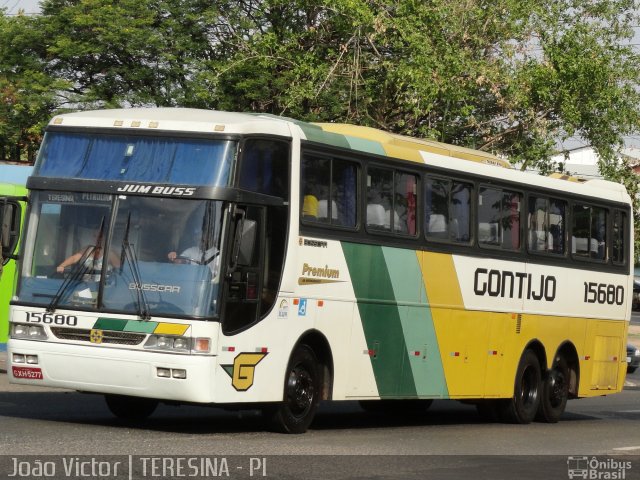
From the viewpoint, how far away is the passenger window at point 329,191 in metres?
14.5

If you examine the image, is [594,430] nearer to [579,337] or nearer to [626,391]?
[579,337]

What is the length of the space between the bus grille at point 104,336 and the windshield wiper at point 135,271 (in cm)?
21

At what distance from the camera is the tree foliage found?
29672 millimetres

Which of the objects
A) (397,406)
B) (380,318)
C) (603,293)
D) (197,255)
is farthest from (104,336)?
(603,293)

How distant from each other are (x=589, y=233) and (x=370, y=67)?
10399 millimetres

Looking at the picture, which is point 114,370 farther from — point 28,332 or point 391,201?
point 391,201

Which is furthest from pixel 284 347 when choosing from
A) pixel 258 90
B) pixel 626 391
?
pixel 258 90

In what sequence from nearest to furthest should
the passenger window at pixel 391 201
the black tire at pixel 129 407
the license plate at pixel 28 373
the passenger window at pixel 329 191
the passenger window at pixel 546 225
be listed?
the license plate at pixel 28 373
the passenger window at pixel 329 191
the black tire at pixel 129 407
the passenger window at pixel 391 201
the passenger window at pixel 546 225

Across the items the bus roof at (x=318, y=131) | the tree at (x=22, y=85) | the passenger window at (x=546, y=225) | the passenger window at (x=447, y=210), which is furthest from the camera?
the tree at (x=22, y=85)

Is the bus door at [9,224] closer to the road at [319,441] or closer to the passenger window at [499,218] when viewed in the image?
the road at [319,441]

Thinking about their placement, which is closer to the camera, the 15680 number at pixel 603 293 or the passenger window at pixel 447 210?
the passenger window at pixel 447 210

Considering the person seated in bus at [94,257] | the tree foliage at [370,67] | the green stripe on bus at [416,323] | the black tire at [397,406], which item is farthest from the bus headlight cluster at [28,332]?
the tree foliage at [370,67]

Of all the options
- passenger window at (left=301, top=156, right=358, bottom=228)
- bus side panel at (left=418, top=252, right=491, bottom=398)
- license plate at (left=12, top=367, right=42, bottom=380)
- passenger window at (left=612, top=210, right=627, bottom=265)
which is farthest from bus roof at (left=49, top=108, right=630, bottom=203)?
license plate at (left=12, top=367, right=42, bottom=380)

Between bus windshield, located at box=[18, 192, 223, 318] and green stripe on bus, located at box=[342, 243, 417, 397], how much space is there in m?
2.36
